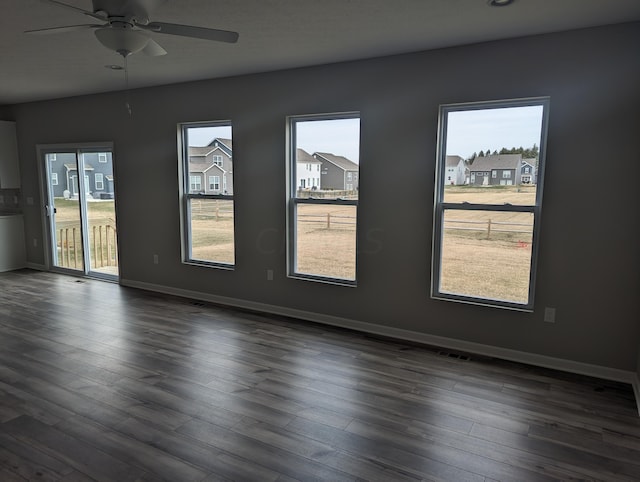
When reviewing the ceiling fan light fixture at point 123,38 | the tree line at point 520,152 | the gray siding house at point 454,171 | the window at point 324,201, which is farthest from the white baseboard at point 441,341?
the ceiling fan light fixture at point 123,38

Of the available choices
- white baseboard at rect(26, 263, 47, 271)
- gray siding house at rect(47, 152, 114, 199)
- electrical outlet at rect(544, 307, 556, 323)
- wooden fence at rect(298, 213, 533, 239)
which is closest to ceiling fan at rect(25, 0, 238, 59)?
wooden fence at rect(298, 213, 533, 239)

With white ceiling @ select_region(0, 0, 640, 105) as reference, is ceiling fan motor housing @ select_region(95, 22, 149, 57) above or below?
below

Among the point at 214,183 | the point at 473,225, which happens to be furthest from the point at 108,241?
the point at 473,225

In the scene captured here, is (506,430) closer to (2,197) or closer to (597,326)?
(597,326)

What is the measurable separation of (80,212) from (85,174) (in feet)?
2.00

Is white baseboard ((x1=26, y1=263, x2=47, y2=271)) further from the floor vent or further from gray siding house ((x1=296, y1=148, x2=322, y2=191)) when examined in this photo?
the floor vent

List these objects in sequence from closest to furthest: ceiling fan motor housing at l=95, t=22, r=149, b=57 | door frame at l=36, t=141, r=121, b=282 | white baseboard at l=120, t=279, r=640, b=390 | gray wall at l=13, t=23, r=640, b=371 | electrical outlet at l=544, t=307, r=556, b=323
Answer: ceiling fan motor housing at l=95, t=22, r=149, b=57 → gray wall at l=13, t=23, r=640, b=371 → white baseboard at l=120, t=279, r=640, b=390 → electrical outlet at l=544, t=307, r=556, b=323 → door frame at l=36, t=141, r=121, b=282

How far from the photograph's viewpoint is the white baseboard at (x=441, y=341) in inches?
129

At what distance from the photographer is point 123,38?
224 centimetres

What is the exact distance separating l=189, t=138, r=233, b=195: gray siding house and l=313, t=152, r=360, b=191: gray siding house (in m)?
1.16

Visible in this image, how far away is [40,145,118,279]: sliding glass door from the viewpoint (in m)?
6.22

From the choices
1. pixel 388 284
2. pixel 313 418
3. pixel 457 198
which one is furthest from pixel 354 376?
pixel 457 198

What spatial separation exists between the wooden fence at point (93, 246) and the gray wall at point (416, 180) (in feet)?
3.14

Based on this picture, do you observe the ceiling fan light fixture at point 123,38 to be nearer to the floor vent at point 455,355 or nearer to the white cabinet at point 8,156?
the floor vent at point 455,355
